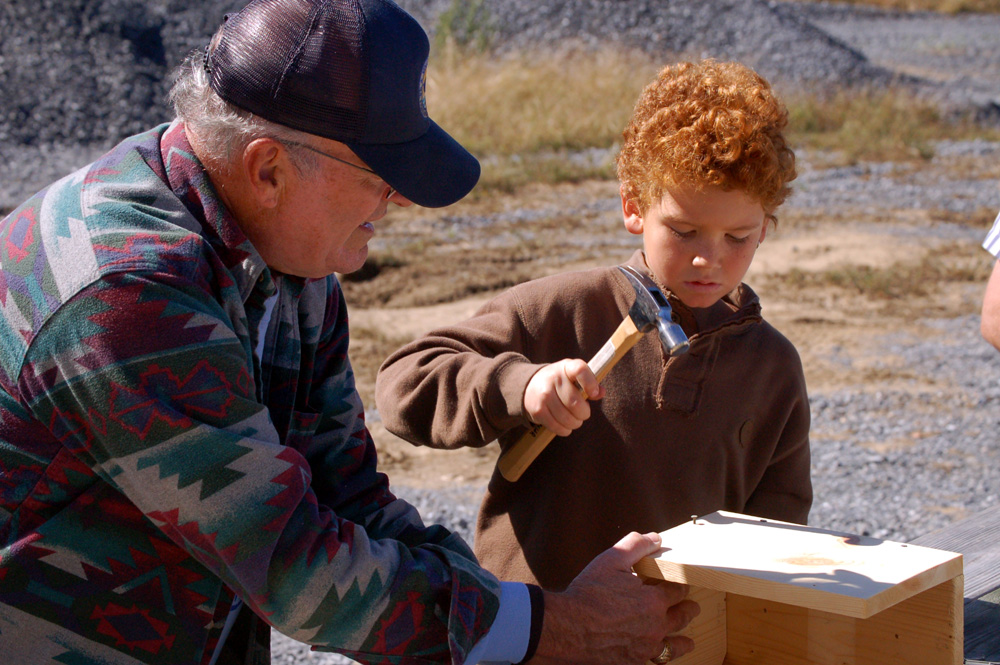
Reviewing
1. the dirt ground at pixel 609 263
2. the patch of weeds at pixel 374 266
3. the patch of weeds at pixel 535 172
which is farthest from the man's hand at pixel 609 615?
the patch of weeds at pixel 535 172

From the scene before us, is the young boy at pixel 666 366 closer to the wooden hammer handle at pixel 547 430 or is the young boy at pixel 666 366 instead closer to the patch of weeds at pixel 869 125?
the wooden hammer handle at pixel 547 430

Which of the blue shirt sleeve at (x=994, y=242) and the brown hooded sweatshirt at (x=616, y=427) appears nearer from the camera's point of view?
the brown hooded sweatshirt at (x=616, y=427)

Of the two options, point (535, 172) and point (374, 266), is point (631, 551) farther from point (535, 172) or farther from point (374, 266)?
point (535, 172)

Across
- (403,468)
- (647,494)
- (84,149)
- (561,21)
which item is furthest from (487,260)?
(561,21)

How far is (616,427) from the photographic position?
226cm

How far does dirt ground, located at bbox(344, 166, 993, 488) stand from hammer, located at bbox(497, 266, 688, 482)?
130 inches

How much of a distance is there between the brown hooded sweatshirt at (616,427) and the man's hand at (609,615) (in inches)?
17.4

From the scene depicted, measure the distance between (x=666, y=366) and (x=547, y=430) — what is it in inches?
16.5

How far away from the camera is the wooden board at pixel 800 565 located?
1566 millimetres

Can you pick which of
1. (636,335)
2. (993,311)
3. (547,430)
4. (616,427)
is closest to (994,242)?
(993,311)

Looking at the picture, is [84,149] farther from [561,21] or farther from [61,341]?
[61,341]

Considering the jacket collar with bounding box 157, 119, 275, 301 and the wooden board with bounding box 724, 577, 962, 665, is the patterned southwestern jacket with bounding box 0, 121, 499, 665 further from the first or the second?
the wooden board with bounding box 724, 577, 962, 665

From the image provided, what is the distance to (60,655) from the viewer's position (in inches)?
59.2

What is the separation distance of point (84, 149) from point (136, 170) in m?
10.8
